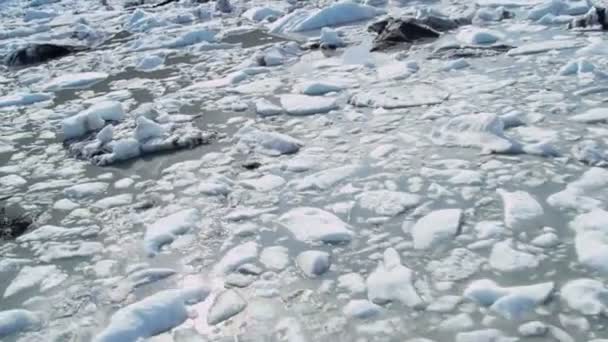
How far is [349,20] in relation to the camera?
7922mm

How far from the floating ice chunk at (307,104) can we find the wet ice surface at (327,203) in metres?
0.03

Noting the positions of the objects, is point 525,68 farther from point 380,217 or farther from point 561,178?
point 380,217

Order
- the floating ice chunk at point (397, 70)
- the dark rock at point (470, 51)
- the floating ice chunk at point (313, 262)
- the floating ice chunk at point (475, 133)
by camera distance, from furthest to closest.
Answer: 1. the dark rock at point (470, 51)
2. the floating ice chunk at point (397, 70)
3. the floating ice chunk at point (475, 133)
4. the floating ice chunk at point (313, 262)

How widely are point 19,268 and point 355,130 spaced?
2137 mm

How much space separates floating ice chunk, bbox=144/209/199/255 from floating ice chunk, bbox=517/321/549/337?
5.25 feet

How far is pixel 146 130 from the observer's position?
14.2 feet

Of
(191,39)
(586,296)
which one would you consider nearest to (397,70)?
(191,39)

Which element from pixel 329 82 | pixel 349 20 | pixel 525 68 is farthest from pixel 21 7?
pixel 525 68

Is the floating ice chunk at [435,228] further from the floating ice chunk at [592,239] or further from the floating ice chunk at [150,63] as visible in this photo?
the floating ice chunk at [150,63]

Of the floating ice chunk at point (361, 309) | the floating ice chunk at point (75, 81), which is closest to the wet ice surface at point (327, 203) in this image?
the floating ice chunk at point (361, 309)

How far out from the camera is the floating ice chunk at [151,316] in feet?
7.78

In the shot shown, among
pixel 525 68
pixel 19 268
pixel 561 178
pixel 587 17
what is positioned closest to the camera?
pixel 19 268

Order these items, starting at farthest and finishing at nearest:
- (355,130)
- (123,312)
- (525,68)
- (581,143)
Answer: (525,68) < (355,130) < (581,143) < (123,312)

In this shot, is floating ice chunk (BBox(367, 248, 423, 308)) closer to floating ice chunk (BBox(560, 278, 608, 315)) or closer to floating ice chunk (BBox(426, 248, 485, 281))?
floating ice chunk (BBox(426, 248, 485, 281))
